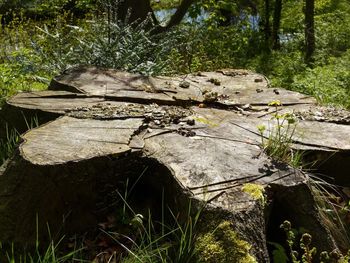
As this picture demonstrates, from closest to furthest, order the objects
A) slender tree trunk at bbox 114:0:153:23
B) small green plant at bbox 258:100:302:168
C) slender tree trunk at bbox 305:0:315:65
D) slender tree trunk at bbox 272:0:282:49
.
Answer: small green plant at bbox 258:100:302:168 < slender tree trunk at bbox 114:0:153:23 < slender tree trunk at bbox 305:0:315:65 < slender tree trunk at bbox 272:0:282:49

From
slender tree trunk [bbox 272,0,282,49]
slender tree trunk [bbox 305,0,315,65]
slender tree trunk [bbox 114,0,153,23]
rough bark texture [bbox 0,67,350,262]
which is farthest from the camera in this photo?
slender tree trunk [bbox 272,0,282,49]

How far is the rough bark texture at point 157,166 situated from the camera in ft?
8.36

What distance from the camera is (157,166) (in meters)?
2.83

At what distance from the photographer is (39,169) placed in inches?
100

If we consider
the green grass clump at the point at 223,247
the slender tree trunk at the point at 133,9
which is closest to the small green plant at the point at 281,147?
the green grass clump at the point at 223,247

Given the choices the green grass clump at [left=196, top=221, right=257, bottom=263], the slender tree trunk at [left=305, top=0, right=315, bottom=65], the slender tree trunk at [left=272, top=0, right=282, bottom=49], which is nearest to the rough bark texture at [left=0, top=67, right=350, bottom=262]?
the green grass clump at [left=196, top=221, right=257, bottom=263]

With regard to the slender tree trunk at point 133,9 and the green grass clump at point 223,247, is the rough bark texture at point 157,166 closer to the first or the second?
the green grass clump at point 223,247

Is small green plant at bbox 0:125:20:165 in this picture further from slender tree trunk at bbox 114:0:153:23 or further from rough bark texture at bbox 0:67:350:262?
slender tree trunk at bbox 114:0:153:23

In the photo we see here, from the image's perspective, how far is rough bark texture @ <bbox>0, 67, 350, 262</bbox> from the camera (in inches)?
100

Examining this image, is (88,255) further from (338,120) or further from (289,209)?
(338,120)

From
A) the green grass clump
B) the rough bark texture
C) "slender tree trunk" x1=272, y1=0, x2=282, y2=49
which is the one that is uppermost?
"slender tree trunk" x1=272, y1=0, x2=282, y2=49

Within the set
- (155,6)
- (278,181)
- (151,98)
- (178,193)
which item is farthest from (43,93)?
(155,6)

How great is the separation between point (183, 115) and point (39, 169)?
1271 millimetres

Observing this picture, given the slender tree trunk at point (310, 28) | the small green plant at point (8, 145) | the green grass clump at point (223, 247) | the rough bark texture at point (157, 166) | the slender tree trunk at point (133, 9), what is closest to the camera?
the green grass clump at point (223, 247)
